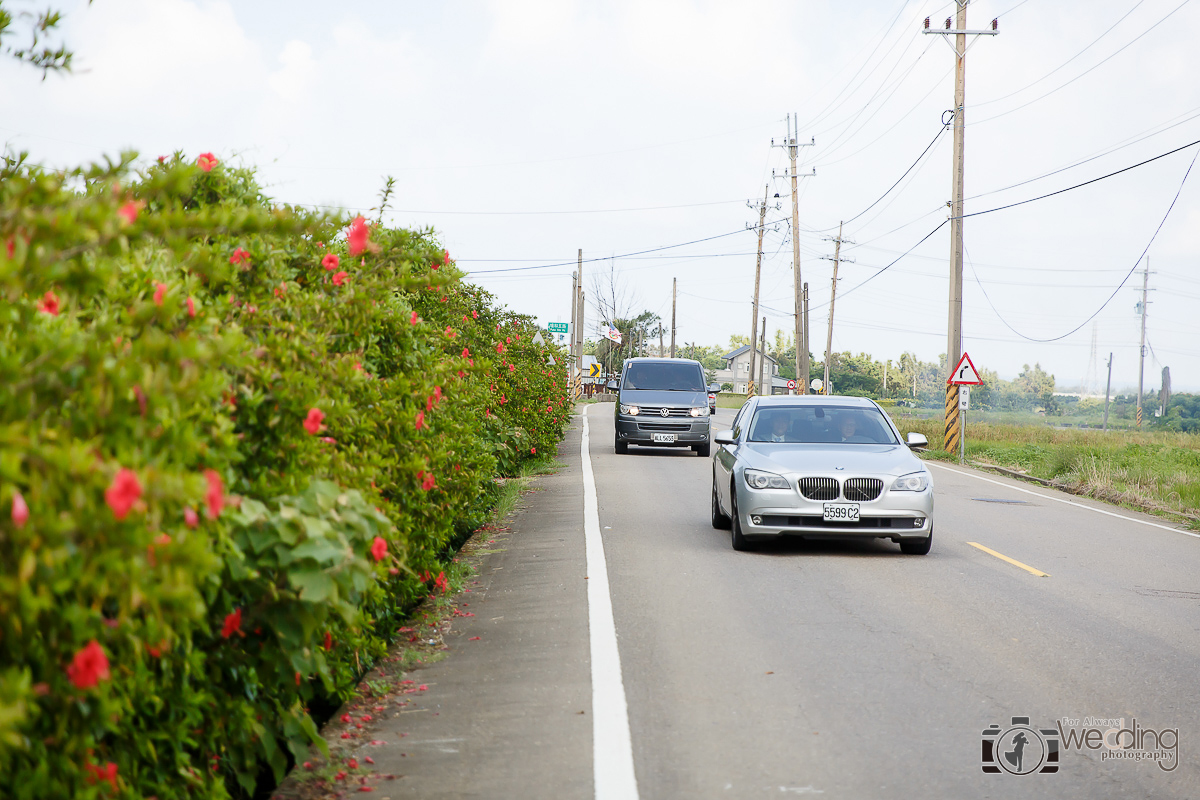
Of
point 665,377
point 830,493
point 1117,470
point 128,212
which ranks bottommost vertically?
point 1117,470

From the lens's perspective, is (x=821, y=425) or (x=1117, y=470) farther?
(x=1117, y=470)

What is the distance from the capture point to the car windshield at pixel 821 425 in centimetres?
1084

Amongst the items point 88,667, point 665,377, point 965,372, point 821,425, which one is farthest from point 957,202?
point 88,667

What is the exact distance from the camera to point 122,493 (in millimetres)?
2145

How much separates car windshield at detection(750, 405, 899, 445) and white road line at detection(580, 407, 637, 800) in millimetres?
2735

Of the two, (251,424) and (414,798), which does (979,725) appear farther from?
(251,424)

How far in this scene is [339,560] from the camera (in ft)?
11.1

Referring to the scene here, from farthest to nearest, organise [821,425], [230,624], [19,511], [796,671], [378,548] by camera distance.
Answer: [821,425], [796,671], [378,548], [230,624], [19,511]

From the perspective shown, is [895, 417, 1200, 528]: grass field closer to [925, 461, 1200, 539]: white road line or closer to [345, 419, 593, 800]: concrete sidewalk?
[925, 461, 1200, 539]: white road line

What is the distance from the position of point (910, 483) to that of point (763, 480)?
134 cm

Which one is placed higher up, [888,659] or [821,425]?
[821,425]

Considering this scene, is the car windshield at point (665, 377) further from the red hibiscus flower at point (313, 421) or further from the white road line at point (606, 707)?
the red hibiscus flower at point (313, 421)

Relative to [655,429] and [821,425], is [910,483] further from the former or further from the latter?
[655,429]

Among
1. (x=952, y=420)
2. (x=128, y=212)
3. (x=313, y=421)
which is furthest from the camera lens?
(x=952, y=420)
